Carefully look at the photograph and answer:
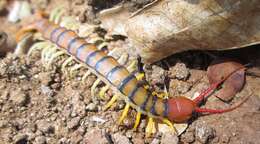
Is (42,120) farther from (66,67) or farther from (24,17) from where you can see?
(24,17)

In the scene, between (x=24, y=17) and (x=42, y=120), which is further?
(x=24, y=17)

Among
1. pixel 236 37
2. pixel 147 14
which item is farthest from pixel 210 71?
pixel 147 14

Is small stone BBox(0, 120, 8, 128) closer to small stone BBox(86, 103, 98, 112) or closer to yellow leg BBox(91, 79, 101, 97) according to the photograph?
small stone BBox(86, 103, 98, 112)

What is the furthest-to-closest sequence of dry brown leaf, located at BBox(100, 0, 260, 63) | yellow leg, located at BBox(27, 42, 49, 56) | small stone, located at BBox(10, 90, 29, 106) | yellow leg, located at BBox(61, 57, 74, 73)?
yellow leg, located at BBox(27, 42, 49, 56)
yellow leg, located at BBox(61, 57, 74, 73)
small stone, located at BBox(10, 90, 29, 106)
dry brown leaf, located at BBox(100, 0, 260, 63)

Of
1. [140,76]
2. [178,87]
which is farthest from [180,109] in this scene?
[140,76]

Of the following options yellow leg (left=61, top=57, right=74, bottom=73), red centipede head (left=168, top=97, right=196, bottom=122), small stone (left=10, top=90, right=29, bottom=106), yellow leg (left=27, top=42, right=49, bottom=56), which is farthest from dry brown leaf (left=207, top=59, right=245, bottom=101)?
yellow leg (left=27, top=42, right=49, bottom=56)
